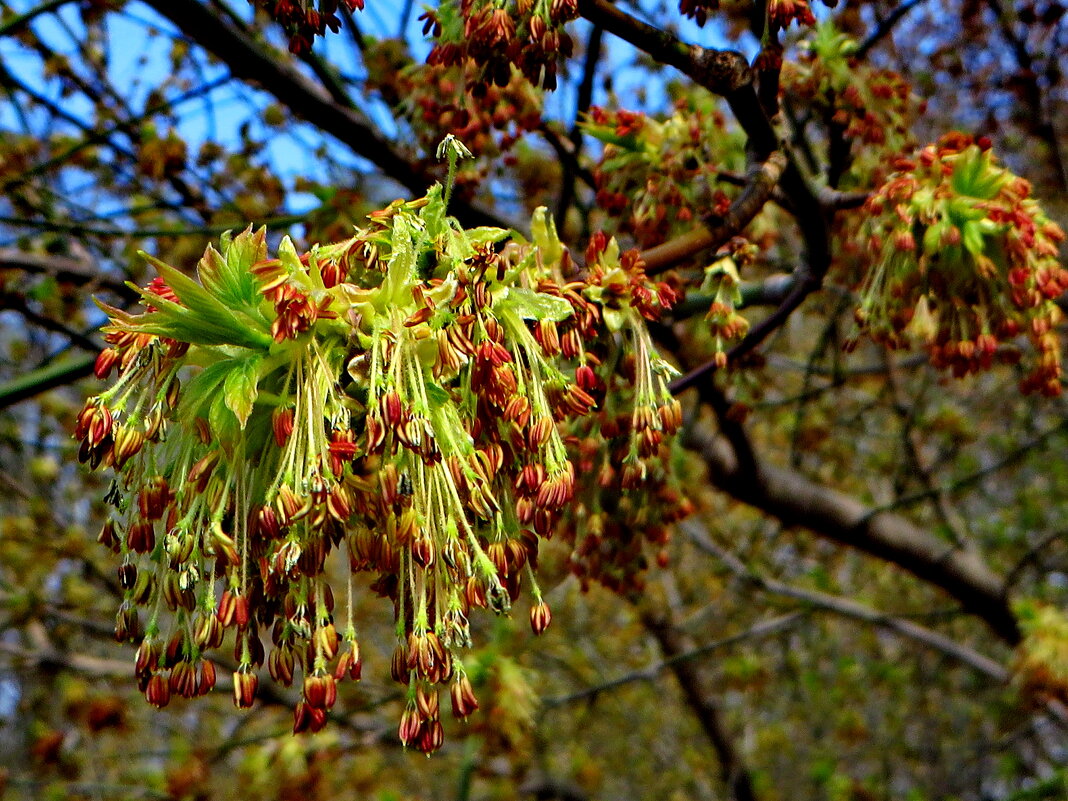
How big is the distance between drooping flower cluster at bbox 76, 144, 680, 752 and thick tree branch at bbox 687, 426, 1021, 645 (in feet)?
9.44

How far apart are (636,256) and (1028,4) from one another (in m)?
4.27

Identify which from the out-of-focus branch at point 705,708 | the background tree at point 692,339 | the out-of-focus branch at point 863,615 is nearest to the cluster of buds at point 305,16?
the background tree at point 692,339


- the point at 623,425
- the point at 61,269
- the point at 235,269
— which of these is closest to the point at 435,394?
the point at 235,269

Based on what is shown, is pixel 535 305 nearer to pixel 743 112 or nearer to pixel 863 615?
pixel 743 112

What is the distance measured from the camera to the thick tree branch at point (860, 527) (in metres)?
4.36

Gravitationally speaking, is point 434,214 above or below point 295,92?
below

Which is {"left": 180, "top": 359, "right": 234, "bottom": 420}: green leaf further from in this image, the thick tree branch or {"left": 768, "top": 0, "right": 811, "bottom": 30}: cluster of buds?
the thick tree branch

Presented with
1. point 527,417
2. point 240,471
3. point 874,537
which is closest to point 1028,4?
point 874,537

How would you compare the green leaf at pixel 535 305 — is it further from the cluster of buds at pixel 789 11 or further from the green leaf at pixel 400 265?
the cluster of buds at pixel 789 11

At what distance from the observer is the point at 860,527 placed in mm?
4504

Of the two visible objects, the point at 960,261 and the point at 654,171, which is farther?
the point at 654,171

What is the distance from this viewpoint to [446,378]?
1508 mm

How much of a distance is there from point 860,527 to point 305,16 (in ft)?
12.1

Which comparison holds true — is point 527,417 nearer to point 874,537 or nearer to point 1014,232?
point 1014,232
